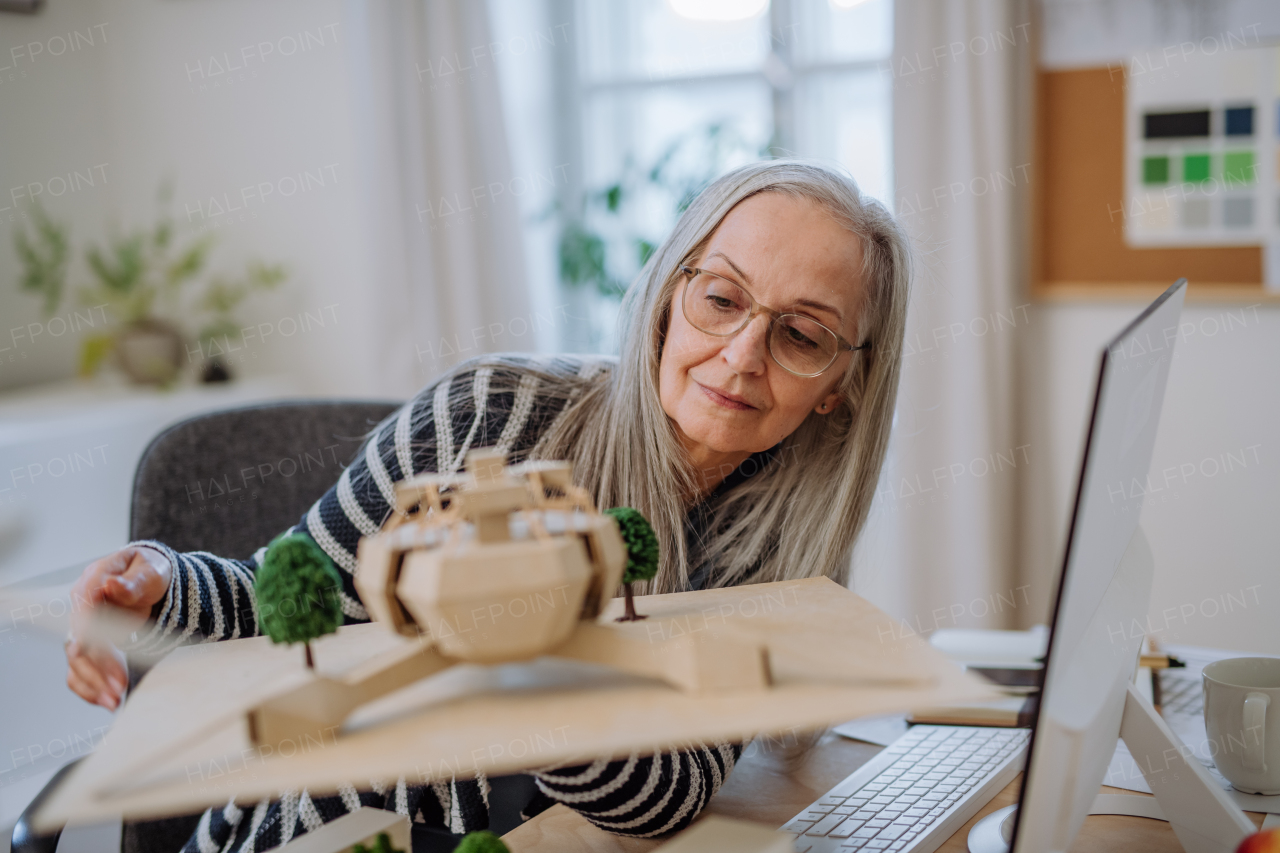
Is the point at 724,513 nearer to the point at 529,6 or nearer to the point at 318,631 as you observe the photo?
the point at 318,631

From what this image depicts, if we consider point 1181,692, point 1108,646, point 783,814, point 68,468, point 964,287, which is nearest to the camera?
point 1108,646

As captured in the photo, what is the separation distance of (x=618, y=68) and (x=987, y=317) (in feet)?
4.32

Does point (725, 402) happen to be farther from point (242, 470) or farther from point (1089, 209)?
point (1089, 209)

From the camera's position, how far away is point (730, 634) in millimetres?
562

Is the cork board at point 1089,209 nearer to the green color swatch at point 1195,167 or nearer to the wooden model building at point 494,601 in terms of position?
the green color swatch at point 1195,167

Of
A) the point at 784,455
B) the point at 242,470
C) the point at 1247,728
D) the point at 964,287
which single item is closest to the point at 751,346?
the point at 784,455

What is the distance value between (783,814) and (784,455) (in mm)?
451

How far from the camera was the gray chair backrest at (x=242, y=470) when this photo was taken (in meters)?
1.33

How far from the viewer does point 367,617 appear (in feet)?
3.80

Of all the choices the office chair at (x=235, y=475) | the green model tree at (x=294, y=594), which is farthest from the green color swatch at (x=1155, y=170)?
the green model tree at (x=294, y=594)

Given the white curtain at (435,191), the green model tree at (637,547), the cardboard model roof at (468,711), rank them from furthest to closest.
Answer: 1. the white curtain at (435,191)
2. the green model tree at (637,547)
3. the cardboard model roof at (468,711)

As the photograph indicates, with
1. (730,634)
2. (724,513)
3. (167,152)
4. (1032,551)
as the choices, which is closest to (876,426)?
(724,513)

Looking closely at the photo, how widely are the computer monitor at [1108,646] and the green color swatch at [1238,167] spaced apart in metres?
1.84

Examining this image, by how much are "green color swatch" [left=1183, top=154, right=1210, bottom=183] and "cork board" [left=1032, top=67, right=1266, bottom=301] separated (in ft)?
0.44
